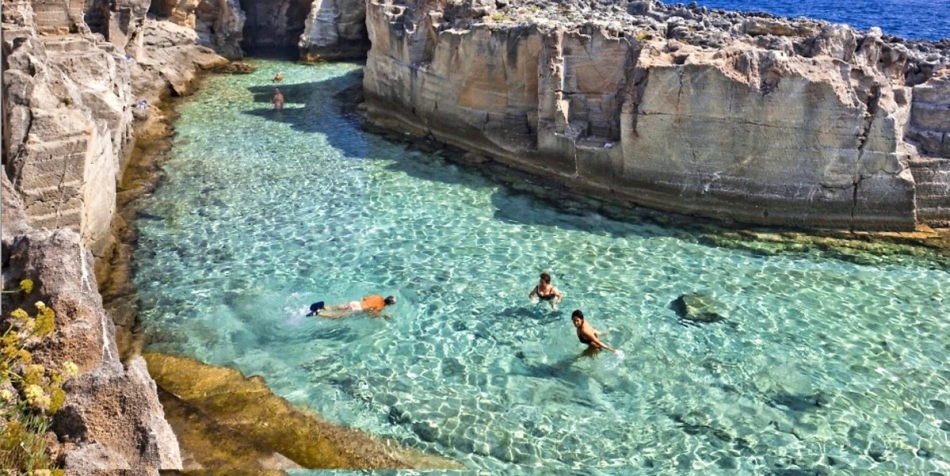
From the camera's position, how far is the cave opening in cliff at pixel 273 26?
3284cm

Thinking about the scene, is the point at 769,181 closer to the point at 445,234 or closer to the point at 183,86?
the point at 445,234

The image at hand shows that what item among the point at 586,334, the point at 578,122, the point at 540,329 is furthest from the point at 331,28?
the point at 586,334

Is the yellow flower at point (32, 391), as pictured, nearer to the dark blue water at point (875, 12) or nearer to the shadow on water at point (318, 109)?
the shadow on water at point (318, 109)

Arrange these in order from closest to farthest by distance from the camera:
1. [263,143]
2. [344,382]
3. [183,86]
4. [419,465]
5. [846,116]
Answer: [419,465] < [344,382] < [846,116] < [263,143] < [183,86]

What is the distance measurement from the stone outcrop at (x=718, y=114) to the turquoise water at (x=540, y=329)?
1320 millimetres

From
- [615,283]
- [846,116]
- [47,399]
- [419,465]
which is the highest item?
[846,116]

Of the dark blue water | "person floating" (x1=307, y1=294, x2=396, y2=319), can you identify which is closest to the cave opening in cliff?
"person floating" (x1=307, y1=294, x2=396, y2=319)

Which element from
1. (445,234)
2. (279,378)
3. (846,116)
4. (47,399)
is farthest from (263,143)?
(47,399)

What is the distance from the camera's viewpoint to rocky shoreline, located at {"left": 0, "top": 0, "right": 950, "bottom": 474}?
11727mm

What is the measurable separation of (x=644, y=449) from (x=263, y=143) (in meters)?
14.7

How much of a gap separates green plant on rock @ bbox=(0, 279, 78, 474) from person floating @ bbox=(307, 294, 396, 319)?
5556mm

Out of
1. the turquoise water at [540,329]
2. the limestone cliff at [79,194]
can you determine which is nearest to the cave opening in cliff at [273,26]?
the limestone cliff at [79,194]

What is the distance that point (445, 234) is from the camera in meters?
14.4

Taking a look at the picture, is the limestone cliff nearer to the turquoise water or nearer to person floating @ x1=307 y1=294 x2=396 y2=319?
the turquoise water
